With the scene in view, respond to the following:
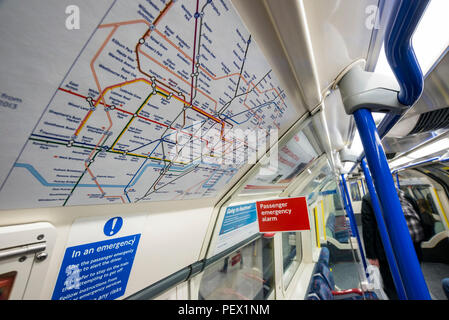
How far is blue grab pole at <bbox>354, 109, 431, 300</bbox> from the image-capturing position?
590 millimetres

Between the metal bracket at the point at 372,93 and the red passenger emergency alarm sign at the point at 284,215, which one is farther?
the red passenger emergency alarm sign at the point at 284,215

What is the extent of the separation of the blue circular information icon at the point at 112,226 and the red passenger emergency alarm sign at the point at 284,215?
0.69 m

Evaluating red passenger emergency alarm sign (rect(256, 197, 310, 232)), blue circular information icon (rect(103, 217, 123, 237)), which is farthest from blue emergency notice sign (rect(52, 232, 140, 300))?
red passenger emergency alarm sign (rect(256, 197, 310, 232))

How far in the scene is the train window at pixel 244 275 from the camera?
157 centimetres

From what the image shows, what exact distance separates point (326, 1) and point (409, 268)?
93cm

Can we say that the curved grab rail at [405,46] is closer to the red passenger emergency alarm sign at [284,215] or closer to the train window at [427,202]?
the red passenger emergency alarm sign at [284,215]

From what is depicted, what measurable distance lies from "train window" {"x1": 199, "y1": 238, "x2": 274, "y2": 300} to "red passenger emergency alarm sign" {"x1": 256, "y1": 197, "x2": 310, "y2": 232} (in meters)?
0.80

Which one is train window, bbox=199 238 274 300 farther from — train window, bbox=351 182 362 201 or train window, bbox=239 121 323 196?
train window, bbox=351 182 362 201

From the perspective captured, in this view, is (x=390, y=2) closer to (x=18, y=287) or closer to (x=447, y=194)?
(x=18, y=287)

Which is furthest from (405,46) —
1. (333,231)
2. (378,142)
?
(333,231)

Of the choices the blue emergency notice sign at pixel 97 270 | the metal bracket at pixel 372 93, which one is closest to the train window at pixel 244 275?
the blue emergency notice sign at pixel 97 270

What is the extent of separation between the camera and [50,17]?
0.28 metres

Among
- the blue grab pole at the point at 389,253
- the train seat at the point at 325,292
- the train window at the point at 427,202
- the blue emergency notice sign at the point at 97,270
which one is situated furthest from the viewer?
the train window at the point at 427,202

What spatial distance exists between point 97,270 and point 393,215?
3.79 ft
